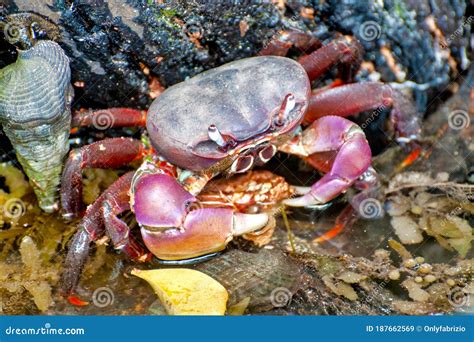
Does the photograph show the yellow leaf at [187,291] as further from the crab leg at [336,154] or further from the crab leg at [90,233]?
the crab leg at [336,154]

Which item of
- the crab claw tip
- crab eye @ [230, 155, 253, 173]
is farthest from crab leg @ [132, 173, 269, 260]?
crab eye @ [230, 155, 253, 173]

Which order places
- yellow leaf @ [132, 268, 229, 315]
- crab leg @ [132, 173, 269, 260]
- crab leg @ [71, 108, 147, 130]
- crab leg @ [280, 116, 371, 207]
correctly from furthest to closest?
crab leg @ [71, 108, 147, 130]
crab leg @ [280, 116, 371, 207]
crab leg @ [132, 173, 269, 260]
yellow leaf @ [132, 268, 229, 315]

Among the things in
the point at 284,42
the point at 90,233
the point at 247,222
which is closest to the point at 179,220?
the point at 247,222

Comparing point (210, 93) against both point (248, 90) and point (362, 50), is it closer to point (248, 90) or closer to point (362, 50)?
point (248, 90)

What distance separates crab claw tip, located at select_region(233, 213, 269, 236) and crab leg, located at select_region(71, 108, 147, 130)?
3.21 feet

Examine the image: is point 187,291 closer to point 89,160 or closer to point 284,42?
point 89,160

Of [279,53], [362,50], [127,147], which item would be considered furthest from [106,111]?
[362,50]

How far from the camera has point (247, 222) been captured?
3.53 m

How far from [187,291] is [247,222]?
489mm

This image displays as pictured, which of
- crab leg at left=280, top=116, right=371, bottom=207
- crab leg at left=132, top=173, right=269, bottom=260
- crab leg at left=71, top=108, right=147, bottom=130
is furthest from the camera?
crab leg at left=71, top=108, right=147, bottom=130

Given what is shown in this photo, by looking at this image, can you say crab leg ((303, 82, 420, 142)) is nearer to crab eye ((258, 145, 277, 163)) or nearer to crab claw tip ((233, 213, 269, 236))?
crab eye ((258, 145, 277, 163))

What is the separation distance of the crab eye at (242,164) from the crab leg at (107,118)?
69 centimetres

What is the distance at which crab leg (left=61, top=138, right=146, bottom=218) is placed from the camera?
3801mm

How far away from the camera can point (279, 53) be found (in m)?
4.16
